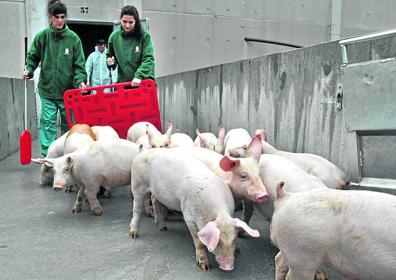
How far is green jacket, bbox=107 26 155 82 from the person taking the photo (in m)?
5.47

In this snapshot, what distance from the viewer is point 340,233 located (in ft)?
6.33

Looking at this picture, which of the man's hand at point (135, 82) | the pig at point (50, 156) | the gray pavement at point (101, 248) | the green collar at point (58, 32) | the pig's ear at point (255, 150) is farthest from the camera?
the green collar at point (58, 32)

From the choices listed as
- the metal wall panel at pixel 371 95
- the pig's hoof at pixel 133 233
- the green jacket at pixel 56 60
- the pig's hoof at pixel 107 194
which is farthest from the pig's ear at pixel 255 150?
the green jacket at pixel 56 60

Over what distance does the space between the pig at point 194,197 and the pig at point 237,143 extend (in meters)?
0.65

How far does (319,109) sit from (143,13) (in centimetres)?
959

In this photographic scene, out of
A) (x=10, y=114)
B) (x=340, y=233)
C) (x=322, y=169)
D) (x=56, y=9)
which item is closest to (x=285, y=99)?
(x=322, y=169)

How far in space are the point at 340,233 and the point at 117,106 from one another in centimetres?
403

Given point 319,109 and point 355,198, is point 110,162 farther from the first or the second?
point 355,198

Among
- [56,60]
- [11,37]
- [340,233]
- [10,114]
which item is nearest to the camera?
[340,233]

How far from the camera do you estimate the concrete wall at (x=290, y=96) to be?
3.38 meters

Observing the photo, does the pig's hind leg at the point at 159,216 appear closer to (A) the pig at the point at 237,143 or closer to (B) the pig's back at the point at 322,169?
(A) the pig at the point at 237,143

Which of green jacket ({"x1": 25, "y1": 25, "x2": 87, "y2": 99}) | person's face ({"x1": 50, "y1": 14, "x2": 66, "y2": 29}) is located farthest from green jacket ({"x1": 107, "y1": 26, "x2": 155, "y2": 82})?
person's face ({"x1": 50, "y1": 14, "x2": 66, "y2": 29})

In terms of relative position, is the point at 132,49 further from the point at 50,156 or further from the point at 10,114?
the point at 10,114

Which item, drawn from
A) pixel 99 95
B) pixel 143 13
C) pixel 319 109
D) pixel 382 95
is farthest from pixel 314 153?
pixel 143 13
